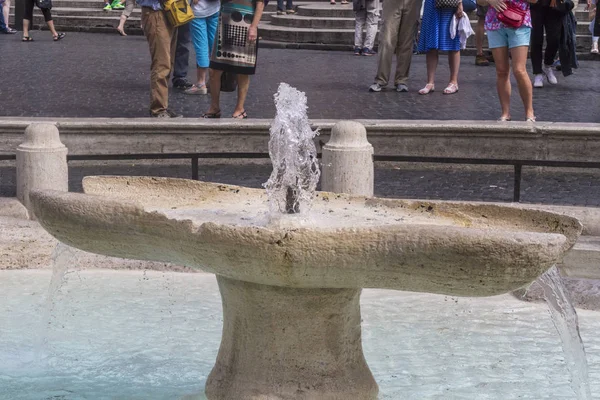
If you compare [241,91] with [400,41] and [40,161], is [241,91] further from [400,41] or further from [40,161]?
[40,161]

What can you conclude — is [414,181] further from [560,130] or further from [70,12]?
[70,12]

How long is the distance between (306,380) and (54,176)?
10.5 feet

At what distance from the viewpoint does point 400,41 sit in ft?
36.5

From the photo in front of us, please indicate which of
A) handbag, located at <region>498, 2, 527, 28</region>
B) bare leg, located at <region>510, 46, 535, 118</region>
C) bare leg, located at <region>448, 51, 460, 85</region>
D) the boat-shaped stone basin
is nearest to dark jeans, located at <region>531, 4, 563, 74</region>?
bare leg, located at <region>448, 51, 460, 85</region>

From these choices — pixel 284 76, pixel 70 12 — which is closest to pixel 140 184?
pixel 284 76

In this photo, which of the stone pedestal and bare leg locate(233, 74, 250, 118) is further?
bare leg locate(233, 74, 250, 118)

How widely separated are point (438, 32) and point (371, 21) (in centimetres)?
495

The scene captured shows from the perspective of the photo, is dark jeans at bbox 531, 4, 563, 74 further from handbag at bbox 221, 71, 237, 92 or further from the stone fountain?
the stone fountain

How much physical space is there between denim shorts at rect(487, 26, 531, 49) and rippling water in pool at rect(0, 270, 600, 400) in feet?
9.93

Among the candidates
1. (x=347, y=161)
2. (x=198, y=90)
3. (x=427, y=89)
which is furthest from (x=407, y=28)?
(x=347, y=161)

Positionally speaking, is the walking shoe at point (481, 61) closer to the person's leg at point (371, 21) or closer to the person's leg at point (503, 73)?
the person's leg at point (371, 21)

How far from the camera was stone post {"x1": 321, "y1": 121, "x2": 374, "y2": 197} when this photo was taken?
20.9ft

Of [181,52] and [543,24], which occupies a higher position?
[543,24]

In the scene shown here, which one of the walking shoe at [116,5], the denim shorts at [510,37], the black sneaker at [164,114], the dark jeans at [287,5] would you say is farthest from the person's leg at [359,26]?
the denim shorts at [510,37]
